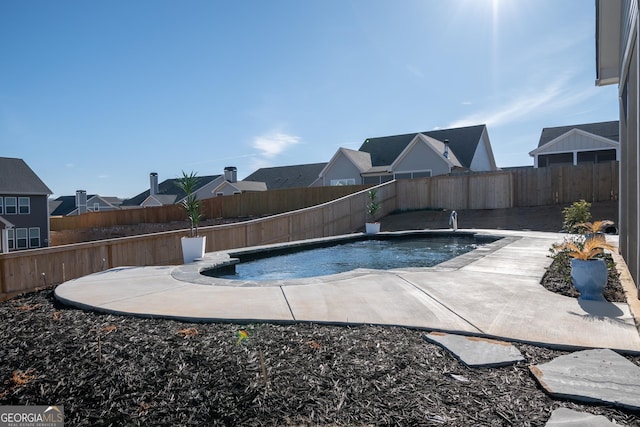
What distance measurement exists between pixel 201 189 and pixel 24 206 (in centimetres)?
1431

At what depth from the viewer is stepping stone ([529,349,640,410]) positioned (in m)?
2.06

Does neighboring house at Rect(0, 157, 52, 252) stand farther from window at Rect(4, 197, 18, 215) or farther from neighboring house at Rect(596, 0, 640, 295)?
neighboring house at Rect(596, 0, 640, 295)

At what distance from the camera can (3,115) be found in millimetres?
9766

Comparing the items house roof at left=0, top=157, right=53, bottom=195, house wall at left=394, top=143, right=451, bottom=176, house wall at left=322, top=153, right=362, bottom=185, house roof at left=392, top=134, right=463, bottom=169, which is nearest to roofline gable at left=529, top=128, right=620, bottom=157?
house roof at left=392, top=134, right=463, bottom=169

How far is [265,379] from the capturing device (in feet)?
7.48

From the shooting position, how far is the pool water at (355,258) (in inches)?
283

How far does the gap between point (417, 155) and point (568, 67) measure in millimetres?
12426

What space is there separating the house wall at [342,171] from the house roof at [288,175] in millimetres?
5358

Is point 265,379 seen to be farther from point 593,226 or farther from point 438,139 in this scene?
point 438,139

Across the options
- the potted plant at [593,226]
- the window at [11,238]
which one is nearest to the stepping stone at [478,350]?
the potted plant at [593,226]

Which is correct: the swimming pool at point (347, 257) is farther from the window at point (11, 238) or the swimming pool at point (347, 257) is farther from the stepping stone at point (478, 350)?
the window at point (11, 238)

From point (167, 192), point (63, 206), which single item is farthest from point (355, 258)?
point (63, 206)

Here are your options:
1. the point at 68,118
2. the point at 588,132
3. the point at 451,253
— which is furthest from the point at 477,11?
the point at 588,132

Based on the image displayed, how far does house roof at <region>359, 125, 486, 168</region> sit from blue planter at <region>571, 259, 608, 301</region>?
21.1 meters
